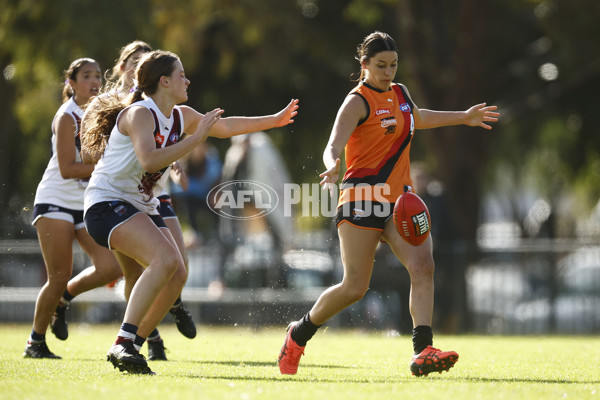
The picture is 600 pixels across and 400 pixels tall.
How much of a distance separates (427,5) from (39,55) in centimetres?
627

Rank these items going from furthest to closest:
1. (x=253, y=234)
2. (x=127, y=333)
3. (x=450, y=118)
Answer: (x=253, y=234), (x=450, y=118), (x=127, y=333)

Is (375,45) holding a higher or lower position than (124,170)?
higher

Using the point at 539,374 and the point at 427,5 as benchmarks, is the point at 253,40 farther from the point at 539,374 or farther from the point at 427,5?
the point at 539,374

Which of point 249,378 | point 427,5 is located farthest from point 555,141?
point 249,378

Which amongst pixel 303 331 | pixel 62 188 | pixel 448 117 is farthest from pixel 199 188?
pixel 303 331

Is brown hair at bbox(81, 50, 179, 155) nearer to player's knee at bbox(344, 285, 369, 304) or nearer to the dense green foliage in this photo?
player's knee at bbox(344, 285, 369, 304)

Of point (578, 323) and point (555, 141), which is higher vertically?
point (555, 141)

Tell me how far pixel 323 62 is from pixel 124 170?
12354 mm

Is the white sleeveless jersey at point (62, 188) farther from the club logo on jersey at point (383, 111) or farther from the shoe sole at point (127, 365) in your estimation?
the club logo on jersey at point (383, 111)

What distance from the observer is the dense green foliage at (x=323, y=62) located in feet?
49.5

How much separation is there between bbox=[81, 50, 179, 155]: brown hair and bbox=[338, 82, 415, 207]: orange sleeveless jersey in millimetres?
1275

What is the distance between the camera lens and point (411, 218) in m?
6.24

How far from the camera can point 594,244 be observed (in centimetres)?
1338

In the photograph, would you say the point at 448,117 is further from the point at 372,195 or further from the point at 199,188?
the point at 199,188
